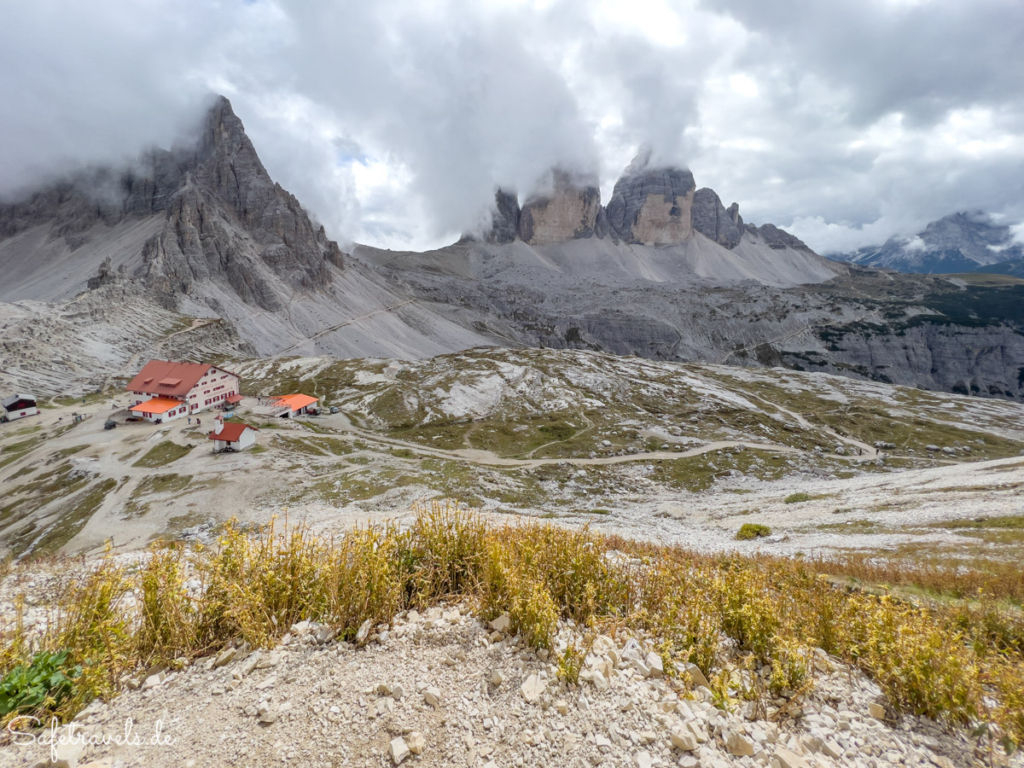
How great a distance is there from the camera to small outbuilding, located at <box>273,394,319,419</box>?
3090 inches

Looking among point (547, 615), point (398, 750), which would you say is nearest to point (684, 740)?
point (547, 615)

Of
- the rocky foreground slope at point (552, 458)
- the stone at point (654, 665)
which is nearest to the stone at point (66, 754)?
the stone at point (654, 665)

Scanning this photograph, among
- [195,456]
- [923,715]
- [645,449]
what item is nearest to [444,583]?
[923,715]

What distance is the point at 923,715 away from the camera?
528cm

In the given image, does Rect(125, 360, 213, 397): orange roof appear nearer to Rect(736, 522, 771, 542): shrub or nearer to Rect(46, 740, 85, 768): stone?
Rect(736, 522, 771, 542): shrub

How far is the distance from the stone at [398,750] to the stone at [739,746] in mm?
3533

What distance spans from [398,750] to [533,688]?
1.75m

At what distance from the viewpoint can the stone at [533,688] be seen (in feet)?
17.3

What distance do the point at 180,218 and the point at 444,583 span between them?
8862 inches

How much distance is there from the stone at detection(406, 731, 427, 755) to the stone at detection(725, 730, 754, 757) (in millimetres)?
3378

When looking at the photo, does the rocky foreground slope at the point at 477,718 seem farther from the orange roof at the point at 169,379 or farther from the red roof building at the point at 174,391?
the orange roof at the point at 169,379

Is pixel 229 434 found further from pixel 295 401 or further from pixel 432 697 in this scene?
pixel 432 697

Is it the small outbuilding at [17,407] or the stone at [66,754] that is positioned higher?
the stone at [66,754]

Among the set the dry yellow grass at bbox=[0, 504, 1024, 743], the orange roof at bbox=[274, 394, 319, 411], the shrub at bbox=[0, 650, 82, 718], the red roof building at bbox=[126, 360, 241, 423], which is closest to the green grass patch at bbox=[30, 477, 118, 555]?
Answer: the red roof building at bbox=[126, 360, 241, 423]
